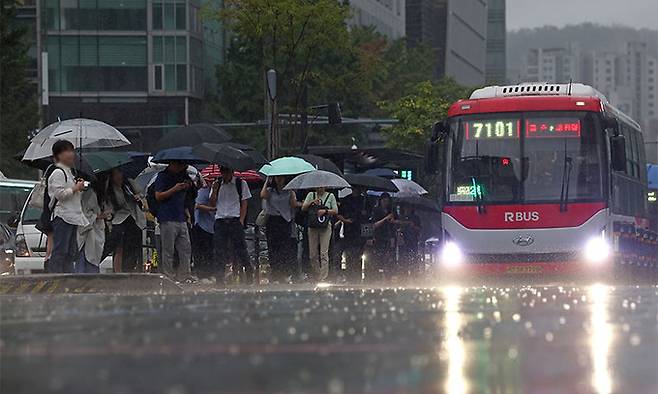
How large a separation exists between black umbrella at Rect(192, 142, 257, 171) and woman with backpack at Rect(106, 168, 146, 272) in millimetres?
2054

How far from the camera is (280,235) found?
870 inches

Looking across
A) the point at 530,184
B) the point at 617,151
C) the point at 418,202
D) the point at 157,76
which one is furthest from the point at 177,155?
the point at 157,76

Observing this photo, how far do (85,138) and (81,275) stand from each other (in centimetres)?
781

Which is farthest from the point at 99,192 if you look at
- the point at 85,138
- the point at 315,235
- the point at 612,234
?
the point at 612,234

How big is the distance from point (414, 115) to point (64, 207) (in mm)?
58492

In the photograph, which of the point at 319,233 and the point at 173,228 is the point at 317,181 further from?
the point at 173,228

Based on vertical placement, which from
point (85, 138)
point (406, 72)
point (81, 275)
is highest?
point (406, 72)

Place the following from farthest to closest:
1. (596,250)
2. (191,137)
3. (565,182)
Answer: (191,137) < (565,182) < (596,250)

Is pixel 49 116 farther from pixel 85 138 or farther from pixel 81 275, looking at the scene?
pixel 81 275

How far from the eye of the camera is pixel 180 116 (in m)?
79.7

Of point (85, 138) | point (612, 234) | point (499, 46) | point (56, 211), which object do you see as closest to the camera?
point (56, 211)

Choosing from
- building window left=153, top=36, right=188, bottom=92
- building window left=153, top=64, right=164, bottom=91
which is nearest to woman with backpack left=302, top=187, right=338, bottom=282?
building window left=153, top=36, right=188, bottom=92

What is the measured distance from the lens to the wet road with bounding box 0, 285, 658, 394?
466 cm

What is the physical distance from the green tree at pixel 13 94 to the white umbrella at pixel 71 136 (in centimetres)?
4218
